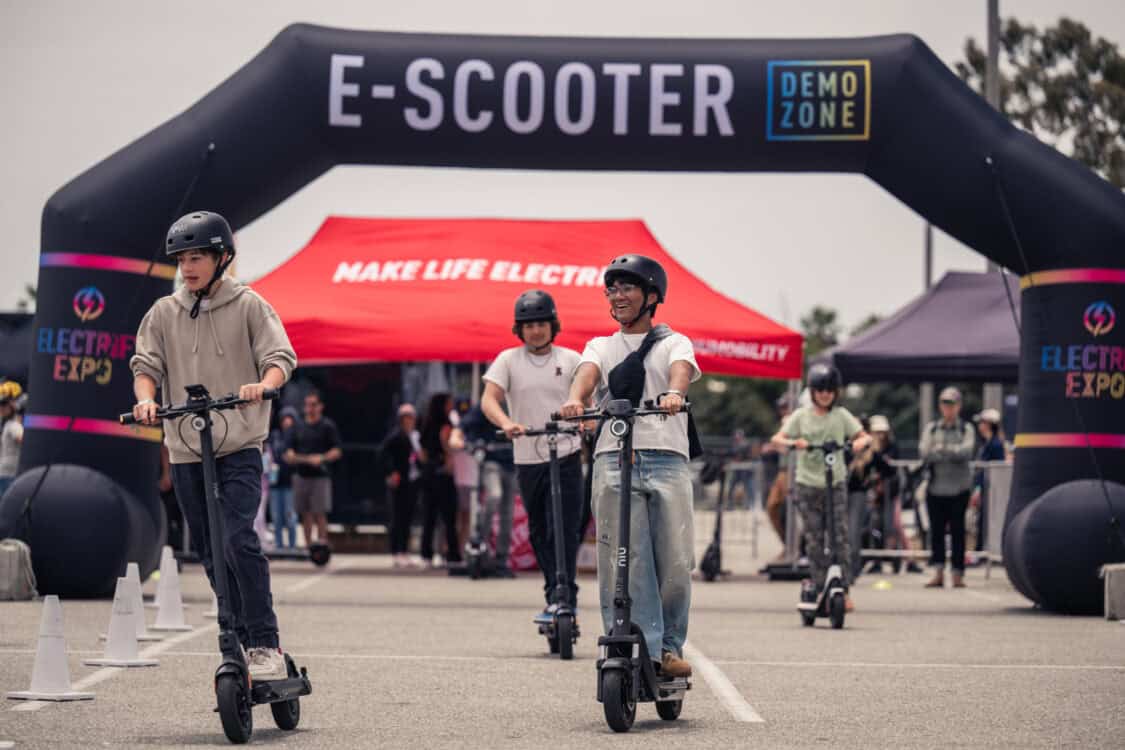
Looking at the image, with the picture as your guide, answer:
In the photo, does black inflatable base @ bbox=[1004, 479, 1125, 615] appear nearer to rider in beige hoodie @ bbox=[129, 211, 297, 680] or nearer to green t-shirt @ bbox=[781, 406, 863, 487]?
green t-shirt @ bbox=[781, 406, 863, 487]

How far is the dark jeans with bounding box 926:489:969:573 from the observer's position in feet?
68.0

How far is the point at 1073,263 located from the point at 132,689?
8922mm

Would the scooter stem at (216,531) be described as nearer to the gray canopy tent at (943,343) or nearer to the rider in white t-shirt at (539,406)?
the rider in white t-shirt at (539,406)

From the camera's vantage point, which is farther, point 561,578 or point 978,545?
point 978,545

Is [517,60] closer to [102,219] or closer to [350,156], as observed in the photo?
[350,156]

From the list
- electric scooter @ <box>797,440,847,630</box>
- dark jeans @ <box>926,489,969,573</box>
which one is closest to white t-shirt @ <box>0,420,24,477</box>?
electric scooter @ <box>797,440,847,630</box>

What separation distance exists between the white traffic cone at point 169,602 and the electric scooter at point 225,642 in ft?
16.1

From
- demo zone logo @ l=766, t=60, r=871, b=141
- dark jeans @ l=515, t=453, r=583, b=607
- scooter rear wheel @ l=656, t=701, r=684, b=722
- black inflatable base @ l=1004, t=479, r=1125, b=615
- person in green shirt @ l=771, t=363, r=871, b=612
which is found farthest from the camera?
demo zone logo @ l=766, t=60, r=871, b=141

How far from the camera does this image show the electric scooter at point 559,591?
38.0ft

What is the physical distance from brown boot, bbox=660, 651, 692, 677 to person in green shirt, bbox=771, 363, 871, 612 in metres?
6.10

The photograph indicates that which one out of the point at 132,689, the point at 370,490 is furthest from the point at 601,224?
the point at 132,689

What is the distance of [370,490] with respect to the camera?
27.1 meters

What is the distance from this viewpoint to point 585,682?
10273 millimetres

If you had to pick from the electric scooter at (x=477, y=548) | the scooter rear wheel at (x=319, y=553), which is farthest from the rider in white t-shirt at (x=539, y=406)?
the scooter rear wheel at (x=319, y=553)
